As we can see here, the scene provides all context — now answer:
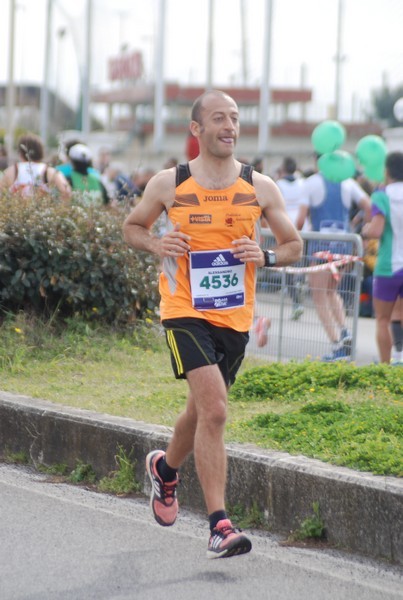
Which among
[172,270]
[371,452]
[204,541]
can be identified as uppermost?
[172,270]

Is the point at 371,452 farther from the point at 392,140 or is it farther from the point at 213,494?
the point at 392,140

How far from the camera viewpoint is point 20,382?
27.2 ft

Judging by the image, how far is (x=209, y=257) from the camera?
534 cm

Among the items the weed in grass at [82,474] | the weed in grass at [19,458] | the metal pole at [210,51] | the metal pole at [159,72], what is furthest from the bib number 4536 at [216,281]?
the metal pole at [210,51]

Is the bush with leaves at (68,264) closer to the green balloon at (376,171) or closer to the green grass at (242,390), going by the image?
the green grass at (242,390)

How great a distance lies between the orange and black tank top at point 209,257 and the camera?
534 centimetres

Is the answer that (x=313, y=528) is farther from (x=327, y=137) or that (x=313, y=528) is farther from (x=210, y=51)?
(x=210, y=51)

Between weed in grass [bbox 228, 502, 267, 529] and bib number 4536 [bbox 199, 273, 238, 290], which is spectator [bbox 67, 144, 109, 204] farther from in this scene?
bib number 4536 [bbox 199, 273, 238, 290]

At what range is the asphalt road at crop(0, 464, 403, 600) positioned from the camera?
4.72 metres

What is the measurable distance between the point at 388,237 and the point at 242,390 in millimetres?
2940

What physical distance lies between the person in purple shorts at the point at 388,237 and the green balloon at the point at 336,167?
1671 millimetres

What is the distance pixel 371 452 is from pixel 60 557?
159 centimetres

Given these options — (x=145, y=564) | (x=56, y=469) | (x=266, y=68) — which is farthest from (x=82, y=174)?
(x=266, y=68)

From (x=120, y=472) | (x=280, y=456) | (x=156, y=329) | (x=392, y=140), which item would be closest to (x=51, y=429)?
(x=120, y=472)
